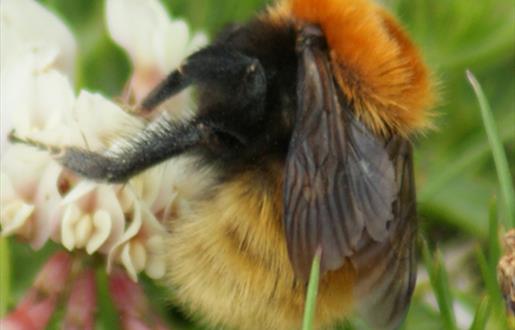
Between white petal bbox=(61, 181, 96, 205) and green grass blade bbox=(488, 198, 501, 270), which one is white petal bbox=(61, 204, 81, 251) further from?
green grass blade bbox=(488, 198, 501, 270)

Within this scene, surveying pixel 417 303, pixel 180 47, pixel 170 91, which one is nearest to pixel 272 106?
pixel 170 91

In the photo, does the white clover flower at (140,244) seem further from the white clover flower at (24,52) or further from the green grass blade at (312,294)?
the green grass blade at (312,294)

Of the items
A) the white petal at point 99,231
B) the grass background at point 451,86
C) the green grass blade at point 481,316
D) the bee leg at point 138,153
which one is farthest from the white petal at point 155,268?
the grass background at point 451,86

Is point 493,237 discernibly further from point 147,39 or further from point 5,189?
point 5,189

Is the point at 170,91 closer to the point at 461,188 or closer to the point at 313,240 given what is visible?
the point at 313,240

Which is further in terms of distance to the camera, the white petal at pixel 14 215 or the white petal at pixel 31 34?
the white petal at pixel 31 34

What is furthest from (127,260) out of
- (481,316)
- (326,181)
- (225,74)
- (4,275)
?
(481,316)
